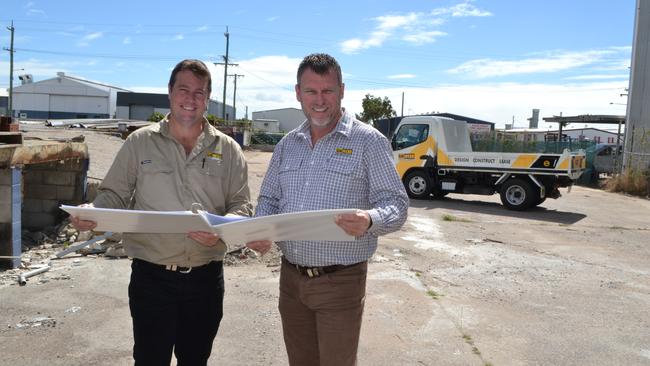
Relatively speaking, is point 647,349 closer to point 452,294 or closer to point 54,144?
point 452,294

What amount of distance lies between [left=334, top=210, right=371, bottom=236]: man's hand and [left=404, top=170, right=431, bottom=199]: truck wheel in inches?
534

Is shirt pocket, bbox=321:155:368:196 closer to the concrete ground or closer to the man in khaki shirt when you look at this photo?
the man in khaki shirt

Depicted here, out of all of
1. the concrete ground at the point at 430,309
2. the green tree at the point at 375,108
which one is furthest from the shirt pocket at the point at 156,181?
the green tree at the point at 375,108

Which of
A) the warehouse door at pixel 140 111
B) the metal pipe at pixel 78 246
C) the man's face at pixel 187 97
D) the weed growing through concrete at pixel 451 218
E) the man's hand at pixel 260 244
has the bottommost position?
the metal pipe at pixel 78 246

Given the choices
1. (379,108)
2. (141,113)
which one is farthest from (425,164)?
(141,113)

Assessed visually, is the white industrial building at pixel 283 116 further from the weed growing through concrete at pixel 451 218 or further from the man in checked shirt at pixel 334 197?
the man in checked shirt at pixel 334 197

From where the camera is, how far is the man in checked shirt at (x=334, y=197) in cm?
250

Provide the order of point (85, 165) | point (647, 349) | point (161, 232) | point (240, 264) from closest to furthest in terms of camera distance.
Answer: point (161, 232) < point (647, 349) < point (240, 264) < point (85, 165)

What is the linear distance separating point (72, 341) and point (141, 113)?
242ft

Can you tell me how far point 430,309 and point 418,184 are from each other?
34.3 ft

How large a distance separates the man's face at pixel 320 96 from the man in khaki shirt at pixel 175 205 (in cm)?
56

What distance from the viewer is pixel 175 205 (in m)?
2.70

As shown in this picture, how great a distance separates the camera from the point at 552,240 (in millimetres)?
9922

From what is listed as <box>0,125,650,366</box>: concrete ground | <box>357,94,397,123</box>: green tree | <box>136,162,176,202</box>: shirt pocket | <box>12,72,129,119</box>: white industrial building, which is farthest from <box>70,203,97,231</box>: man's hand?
<box>12,72,129,119</box>: white industrial building
